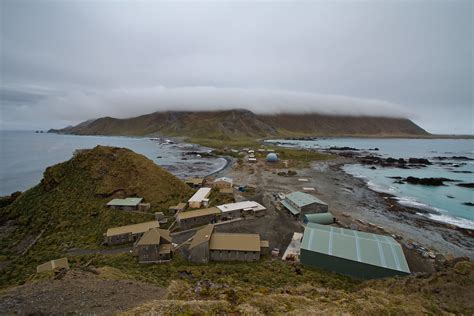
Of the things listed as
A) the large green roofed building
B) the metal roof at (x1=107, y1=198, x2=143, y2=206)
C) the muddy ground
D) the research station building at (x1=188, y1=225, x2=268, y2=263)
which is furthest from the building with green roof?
the metal roof at (x1=107, y1=198, x2=143, y2=206)

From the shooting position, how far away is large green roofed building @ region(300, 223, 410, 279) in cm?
2180

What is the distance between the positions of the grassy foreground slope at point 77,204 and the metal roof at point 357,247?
25.1 metres

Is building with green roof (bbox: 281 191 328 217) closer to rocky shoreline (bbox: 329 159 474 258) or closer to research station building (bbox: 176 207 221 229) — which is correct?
rocky shoreline (bbox: 329 159 474 258)

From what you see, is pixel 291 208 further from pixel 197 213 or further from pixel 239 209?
pixel 197 213

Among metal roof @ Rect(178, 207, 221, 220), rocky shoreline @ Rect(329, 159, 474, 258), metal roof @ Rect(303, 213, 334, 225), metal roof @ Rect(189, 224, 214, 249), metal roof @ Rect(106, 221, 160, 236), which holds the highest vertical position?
metal roof @ Rect(178, 207, 221, 220)

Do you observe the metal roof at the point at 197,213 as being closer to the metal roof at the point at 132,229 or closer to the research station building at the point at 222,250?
the metal roof at the point at 132,229

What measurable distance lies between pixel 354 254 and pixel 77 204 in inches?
1633

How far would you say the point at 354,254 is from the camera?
22922 mm

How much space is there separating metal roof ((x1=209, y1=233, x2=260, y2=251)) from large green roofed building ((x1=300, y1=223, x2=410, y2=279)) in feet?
17.4

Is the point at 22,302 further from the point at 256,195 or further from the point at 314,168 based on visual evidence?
the point at 314,168

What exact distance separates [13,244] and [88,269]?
66.6 ft

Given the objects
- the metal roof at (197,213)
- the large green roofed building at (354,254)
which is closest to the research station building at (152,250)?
the metal roof at (197,213)

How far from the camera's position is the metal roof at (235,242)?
2477 centimetres

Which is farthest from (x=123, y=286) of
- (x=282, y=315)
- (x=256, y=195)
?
(x=256, y=195)
